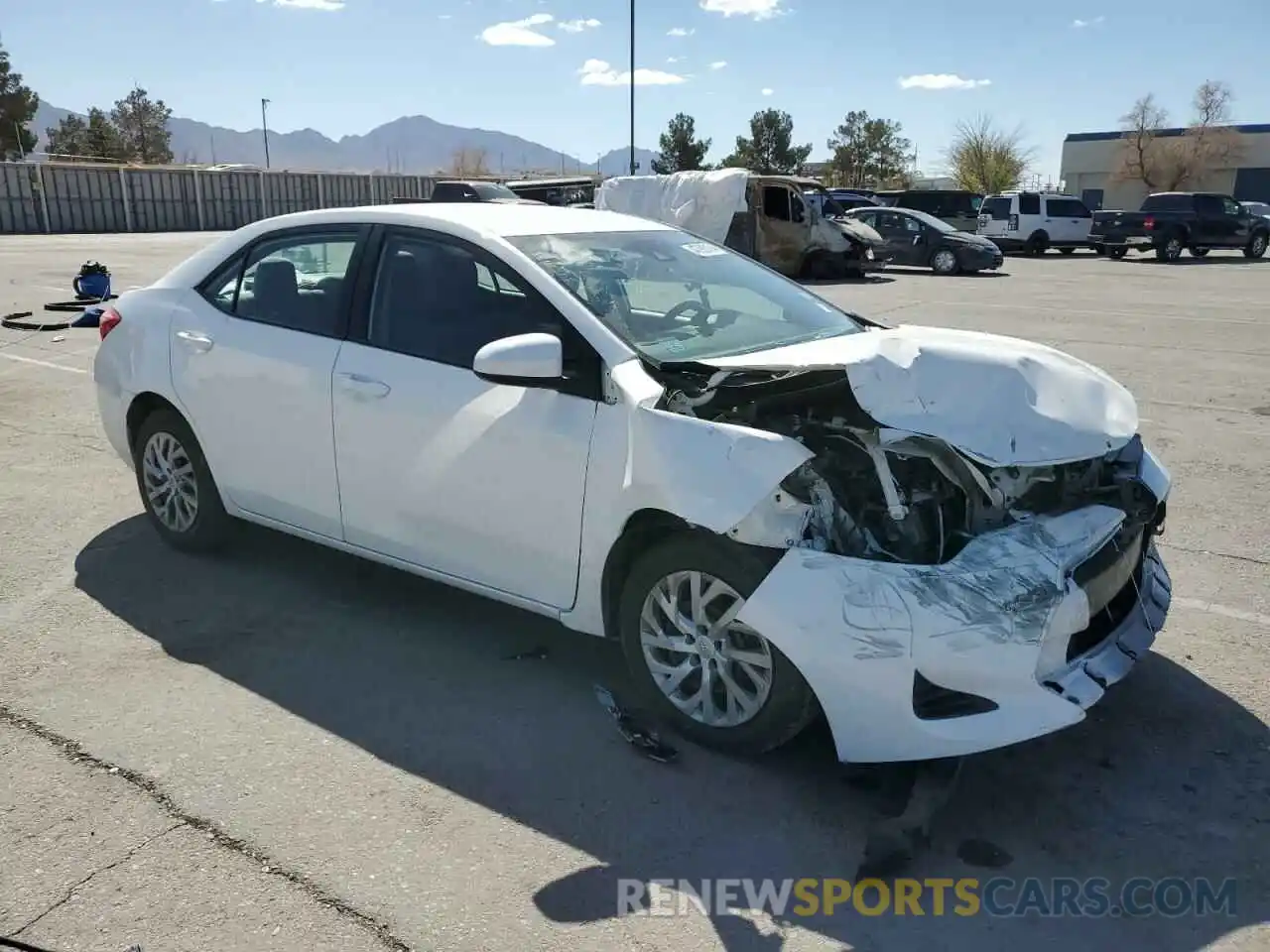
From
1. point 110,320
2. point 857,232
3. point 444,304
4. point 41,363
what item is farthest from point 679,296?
point 857,232

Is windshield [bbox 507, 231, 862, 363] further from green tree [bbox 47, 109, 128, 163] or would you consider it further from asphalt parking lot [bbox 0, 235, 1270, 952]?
green tree [bbox 47, 109, 128, 163]

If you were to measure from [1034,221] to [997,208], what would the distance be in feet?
3.56

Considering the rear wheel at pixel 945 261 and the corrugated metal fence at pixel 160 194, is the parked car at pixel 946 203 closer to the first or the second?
the rear wheel at pixel 945 261

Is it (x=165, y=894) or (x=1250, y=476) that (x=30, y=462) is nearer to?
(x=165, y=894)

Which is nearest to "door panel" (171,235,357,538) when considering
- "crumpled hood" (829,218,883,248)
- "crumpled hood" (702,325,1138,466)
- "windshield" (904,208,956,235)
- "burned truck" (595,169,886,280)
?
"crumpled hood" (702,325,1138,466)

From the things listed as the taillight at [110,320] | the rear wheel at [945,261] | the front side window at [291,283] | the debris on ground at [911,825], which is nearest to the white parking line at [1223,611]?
the debris on ground at [911,825]

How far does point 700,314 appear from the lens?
4258mm

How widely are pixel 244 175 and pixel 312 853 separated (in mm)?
44910

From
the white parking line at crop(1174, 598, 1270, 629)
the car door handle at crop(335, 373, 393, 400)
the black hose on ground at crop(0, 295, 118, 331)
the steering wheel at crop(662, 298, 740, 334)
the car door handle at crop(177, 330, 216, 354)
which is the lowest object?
the white parking line at crop(1174, 598, 1270, 629)

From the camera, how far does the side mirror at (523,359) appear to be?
11.6 ft

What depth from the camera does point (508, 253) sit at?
4.01 meters

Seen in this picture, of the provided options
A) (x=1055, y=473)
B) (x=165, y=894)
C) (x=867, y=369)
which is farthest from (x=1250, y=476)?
(x=165, y=894)

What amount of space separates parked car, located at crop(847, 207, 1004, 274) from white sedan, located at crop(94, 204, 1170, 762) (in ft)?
67.1

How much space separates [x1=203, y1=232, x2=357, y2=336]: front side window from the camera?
4.48 m
